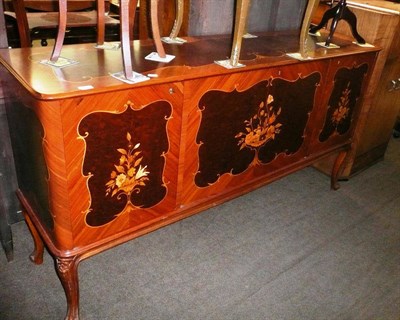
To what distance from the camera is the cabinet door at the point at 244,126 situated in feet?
4.50

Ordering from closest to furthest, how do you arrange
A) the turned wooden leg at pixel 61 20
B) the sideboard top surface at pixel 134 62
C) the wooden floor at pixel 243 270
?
the sideboard top surface at pixel 134 62, the turned wooden leg at pixel 61 20, the wooden floor at pixel 243 270

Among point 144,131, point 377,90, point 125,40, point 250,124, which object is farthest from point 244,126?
point 377,90

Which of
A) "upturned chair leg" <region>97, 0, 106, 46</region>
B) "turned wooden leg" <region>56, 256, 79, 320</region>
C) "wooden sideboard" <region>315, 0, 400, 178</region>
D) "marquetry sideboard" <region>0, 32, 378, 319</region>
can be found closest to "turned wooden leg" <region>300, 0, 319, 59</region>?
"marquetry sideboard" <region>0, 32, 378, 319</region>

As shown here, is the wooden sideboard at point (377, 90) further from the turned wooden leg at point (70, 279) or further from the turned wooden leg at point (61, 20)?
the turned wooden leg at point (70, 279)

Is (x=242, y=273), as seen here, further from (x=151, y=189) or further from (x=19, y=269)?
(x=19, y=269)

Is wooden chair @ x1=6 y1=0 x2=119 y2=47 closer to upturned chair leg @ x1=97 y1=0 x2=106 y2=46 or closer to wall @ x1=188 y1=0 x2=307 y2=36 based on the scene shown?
wall @ x1=188 y1=0 x2=307 y2=36

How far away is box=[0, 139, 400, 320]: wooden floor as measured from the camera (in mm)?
1510

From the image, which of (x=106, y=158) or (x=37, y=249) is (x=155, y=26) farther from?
(x=37, y=249)

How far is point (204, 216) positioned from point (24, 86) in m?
1.24

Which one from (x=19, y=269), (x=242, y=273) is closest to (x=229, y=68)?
(x=242, y=273)

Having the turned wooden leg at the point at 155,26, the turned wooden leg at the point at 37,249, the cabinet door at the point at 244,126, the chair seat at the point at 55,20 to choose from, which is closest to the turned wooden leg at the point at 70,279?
the turned wooden leg at the point at 37,249

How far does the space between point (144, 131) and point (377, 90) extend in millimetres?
1694

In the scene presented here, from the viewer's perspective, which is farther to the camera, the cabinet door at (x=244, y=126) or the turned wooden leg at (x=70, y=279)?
the cabinet door at (x=244, y=126)

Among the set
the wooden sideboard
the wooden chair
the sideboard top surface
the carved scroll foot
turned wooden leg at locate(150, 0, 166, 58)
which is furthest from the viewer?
the wooden chair
